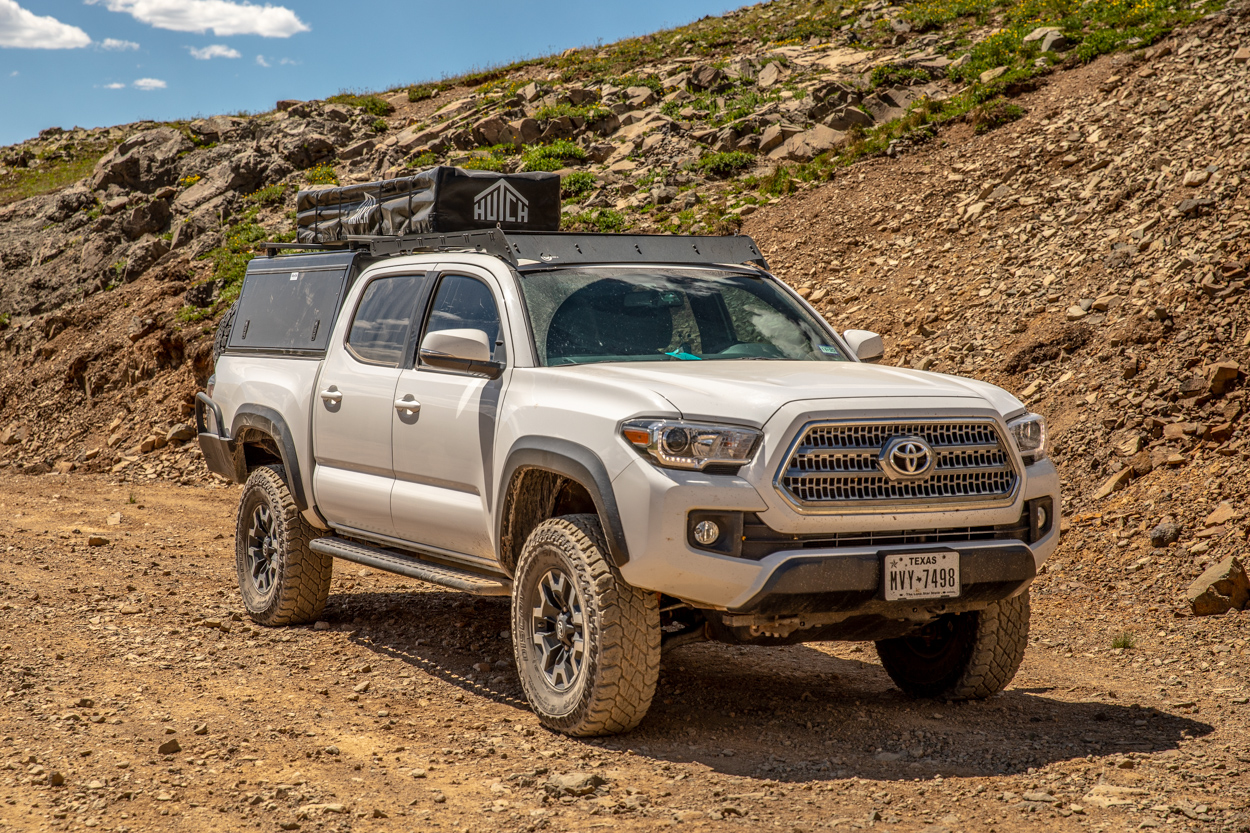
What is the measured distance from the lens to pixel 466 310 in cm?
593

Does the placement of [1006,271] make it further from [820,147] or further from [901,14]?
[901,14]

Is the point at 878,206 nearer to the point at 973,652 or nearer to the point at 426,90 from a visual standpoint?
the point at 973,652

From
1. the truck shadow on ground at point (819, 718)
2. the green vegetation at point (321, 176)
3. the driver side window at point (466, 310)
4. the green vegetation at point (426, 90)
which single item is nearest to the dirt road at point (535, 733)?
the truck shadow on ground at point (819, 718)

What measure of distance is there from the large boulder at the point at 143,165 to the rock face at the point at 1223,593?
85.8ft

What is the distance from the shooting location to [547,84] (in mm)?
28094

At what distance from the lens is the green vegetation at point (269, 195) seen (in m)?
26.4

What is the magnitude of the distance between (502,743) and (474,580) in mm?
869

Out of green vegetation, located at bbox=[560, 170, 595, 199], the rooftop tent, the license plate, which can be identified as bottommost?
the license plate

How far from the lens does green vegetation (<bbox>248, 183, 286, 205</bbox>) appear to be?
26375mm

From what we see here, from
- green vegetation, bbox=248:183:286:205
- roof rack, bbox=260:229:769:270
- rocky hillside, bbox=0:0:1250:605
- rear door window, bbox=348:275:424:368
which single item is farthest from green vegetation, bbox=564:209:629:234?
roof rack, bbox=260:229:769:270

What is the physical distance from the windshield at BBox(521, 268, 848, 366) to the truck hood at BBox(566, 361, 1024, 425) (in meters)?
0.25

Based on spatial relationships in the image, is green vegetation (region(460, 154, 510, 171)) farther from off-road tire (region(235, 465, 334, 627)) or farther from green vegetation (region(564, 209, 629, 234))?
off-road tire (region(235, 465, 334, 627))

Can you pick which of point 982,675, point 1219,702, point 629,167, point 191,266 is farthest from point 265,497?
point 191,266

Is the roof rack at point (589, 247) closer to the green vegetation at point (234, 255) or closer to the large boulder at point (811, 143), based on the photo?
the large boulder at point (811, 143)
